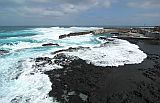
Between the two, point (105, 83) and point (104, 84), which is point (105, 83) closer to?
point (105, 83)

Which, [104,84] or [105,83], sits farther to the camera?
[105,83]

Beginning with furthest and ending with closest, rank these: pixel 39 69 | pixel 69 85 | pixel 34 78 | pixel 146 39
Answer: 1. pixel 146 39
2. pixel 39 69
3. pixel 34 78
4. pixel 69 85

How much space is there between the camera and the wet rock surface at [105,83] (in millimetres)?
11375

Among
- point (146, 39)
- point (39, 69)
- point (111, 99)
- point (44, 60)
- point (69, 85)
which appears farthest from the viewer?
point (146, 39)

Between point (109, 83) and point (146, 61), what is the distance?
28.1 feet

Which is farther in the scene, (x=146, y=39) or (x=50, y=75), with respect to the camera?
(x=146, y=39)

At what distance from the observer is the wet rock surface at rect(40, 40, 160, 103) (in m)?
11.4

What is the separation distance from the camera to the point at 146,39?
42.4 meters

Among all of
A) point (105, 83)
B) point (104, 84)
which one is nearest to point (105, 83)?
point (105, 83)

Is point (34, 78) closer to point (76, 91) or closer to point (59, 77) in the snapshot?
point (59, 77)

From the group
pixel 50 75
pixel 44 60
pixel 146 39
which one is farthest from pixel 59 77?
pixel 146 39

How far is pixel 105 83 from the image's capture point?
45.2 feet

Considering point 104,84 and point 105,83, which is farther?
point 105,83

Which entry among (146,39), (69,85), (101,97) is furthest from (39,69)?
(146,39)
